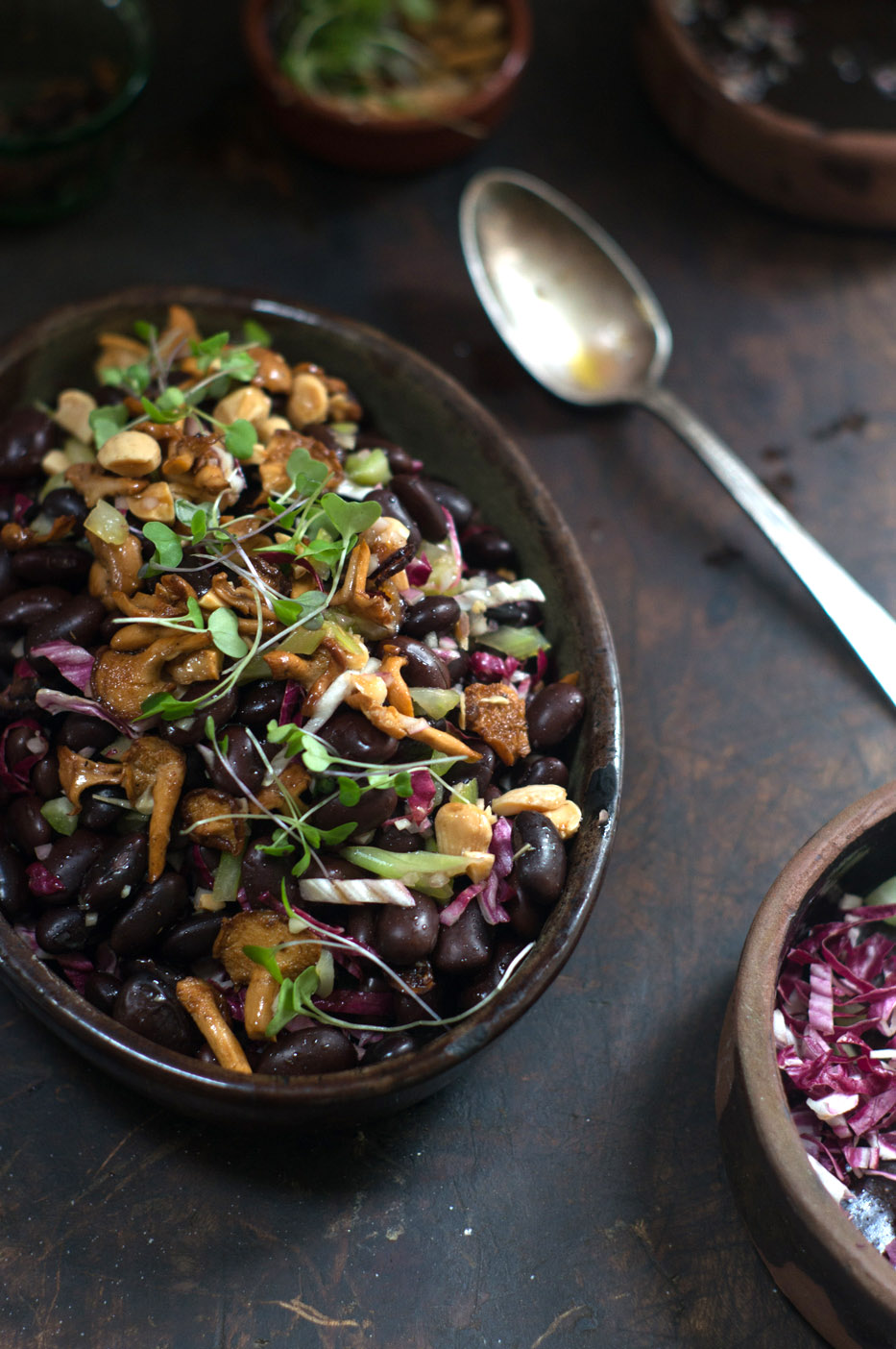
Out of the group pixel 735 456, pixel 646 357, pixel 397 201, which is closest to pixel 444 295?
pixel 397 201

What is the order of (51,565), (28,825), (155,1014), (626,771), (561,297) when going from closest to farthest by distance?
(155,1014), (28,825), (51,565), (626,771), (561,297)

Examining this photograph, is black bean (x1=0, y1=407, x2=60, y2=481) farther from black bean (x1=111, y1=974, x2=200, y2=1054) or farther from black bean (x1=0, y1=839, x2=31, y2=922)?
black bean (x1=111, y1=974, x2=200, y2=1054)

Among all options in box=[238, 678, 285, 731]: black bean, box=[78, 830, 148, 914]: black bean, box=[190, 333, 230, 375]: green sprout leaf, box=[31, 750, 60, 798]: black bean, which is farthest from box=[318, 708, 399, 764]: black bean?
→ box=[190, 333, 230, 375]: green sprout leaf

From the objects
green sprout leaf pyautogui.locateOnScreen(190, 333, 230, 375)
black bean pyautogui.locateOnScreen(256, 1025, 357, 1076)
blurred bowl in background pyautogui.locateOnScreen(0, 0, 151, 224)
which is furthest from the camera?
blurred bowl in background pyautogui.locateOnScreen(0, 0, 151, 224)

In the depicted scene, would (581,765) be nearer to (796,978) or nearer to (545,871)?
(545,871)

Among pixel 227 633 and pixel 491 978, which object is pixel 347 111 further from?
pixel 491 978

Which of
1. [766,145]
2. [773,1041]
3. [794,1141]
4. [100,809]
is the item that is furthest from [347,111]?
[794,1141]
